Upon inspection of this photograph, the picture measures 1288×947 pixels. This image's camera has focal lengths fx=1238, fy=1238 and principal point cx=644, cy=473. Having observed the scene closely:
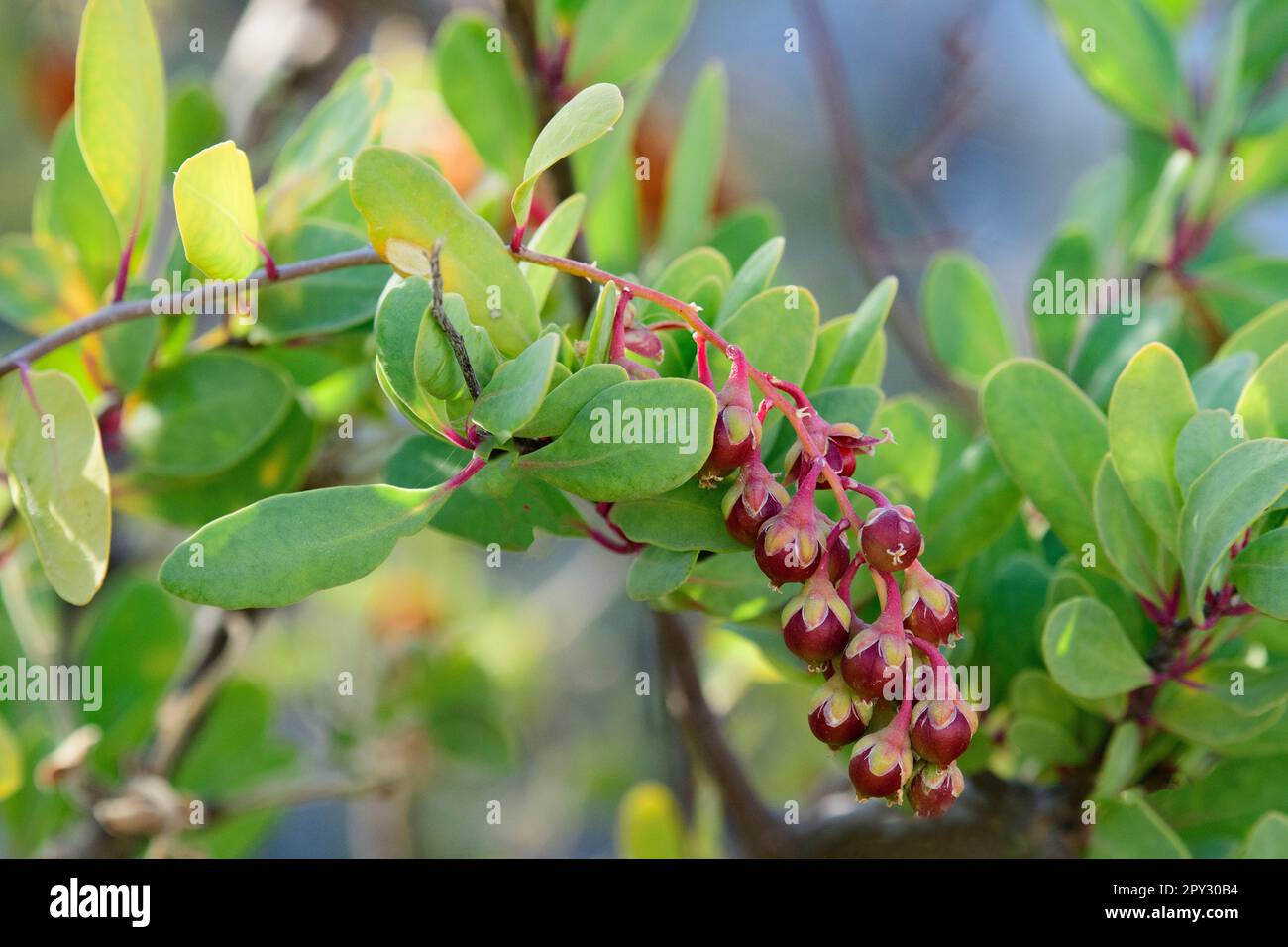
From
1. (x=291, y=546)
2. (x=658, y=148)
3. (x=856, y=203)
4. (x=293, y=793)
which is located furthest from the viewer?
(x=658, y=148)

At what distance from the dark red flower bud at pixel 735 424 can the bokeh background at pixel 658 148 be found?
1.20ft

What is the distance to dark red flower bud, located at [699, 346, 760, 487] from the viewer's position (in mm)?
560

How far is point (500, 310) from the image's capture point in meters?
0.59

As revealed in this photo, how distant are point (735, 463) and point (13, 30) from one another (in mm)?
2076

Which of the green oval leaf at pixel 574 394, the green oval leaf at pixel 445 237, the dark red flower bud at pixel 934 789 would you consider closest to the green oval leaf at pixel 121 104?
the green oval leaf at pixel 445 237

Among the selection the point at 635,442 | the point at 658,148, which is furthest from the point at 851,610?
the point at 658,148

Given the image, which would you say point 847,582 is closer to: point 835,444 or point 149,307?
point 835,444

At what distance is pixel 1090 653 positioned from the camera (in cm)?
70

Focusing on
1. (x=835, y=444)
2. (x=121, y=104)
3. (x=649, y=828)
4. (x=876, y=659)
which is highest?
(x=121, y=104)

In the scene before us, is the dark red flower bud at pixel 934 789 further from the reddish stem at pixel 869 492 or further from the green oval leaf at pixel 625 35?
the green oval leaf at pixel 625 35

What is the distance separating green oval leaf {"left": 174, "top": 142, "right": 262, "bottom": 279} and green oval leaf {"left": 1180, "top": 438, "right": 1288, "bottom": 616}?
51 centimetres

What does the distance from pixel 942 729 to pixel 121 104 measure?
553 millimetres
